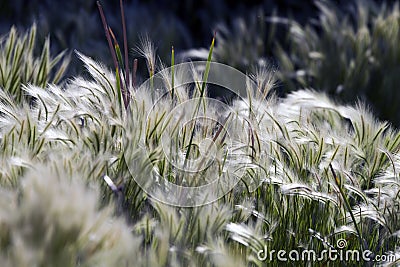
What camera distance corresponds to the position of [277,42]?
13.1 feet

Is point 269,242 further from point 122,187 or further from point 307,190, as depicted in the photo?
point 122,187

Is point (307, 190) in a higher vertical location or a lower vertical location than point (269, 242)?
higher

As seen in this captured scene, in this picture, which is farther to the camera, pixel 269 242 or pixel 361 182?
pixel 361 182

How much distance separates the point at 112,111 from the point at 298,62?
7.18 ft

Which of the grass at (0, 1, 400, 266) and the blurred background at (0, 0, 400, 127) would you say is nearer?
the grass at (0, 1, 400, 266)

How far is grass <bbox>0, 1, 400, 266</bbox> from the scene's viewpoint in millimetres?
1546

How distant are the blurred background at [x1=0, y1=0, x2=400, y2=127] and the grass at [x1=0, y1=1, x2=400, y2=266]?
120 centimetres

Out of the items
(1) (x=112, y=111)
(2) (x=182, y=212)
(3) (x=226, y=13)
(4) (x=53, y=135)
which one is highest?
(3) (x=226, y=13)

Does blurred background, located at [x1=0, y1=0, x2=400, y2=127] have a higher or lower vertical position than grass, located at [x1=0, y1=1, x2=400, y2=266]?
higher

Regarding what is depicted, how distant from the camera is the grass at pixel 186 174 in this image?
1546mm

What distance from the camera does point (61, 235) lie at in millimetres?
1359

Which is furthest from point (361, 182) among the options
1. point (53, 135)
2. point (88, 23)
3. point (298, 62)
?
point (88, 23)

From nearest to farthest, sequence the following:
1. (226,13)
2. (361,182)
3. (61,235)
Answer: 1. (61,235)
2. (361,182)
3. (226,13)

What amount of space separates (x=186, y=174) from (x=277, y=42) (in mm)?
2310
